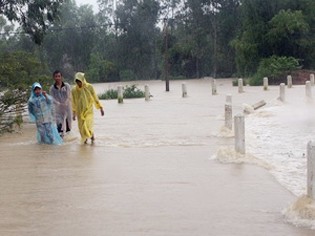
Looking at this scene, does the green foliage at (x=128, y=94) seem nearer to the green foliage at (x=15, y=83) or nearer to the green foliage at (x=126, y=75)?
the green foliage at (x=15, y=83)

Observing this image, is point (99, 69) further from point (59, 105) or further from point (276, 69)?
point (59, 105)

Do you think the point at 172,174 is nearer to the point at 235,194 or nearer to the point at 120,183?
the point at 120,183

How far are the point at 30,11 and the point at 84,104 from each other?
12896mm

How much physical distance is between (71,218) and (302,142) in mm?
8071

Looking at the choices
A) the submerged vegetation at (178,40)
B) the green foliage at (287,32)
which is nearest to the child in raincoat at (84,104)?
the submerged vegetation at (178,40)

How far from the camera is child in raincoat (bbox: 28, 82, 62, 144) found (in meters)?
12.1

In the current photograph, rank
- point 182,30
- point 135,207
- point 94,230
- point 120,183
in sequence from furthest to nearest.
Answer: point 182,30 < point 120,183 < point 135,207 < point 94,230

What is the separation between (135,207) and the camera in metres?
6.76

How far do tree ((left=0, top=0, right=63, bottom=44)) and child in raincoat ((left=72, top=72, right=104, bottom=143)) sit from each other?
12.3 m

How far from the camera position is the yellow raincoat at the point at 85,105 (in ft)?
39.3

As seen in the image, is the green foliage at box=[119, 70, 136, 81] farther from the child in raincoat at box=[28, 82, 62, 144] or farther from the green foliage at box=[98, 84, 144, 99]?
the child in raincoat at box=[28, 82, 62, 144]

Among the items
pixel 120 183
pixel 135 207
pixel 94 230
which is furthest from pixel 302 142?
pixel 94 230

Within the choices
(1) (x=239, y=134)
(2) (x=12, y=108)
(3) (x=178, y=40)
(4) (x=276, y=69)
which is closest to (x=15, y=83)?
(2) (x=12, y=108)

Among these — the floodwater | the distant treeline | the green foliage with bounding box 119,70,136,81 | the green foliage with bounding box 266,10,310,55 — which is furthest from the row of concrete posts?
the green foliage with bounding box 119,70,136,81
